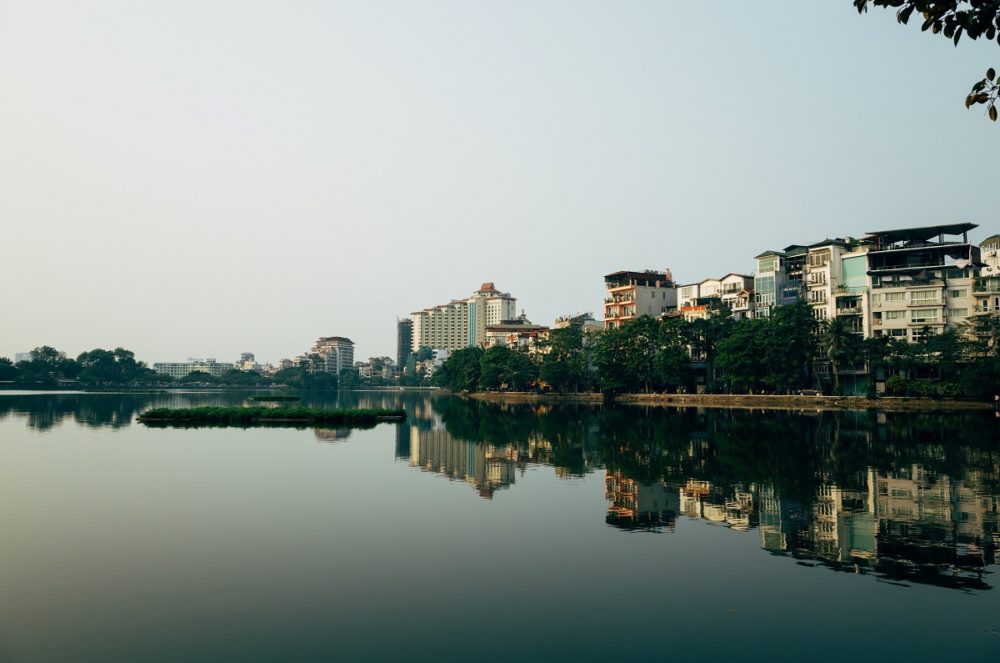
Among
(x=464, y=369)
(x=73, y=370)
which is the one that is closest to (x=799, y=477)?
(x=464, y=369)

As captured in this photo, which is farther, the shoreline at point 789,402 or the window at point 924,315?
the window at point 924,315

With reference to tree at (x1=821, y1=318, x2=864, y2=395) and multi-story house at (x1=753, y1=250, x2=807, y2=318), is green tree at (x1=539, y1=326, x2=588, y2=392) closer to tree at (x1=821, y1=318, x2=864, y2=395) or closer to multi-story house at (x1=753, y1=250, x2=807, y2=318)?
multi-story house at (x1=753, y1=250, x2=807, y2=318)

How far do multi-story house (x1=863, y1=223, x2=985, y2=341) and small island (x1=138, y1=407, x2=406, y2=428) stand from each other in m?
60.8

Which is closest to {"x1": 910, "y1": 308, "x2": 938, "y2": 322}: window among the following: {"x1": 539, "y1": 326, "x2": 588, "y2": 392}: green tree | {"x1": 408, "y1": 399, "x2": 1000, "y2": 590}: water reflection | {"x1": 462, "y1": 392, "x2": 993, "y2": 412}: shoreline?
{"x1": 462, "y1": 392, "x2": 993, "y2": 412}: shoreline

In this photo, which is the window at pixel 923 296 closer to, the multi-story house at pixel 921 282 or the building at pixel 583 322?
the multi-story house at pixel 921 282

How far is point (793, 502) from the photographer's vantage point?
2219 centimetres

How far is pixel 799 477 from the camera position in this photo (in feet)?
88.8

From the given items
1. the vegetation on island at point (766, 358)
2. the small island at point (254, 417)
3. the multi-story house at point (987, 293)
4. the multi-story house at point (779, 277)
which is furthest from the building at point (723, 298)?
the small island at point (254, 417)

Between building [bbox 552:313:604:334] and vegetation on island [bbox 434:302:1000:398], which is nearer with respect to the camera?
vegetation on island [bbox 434:302:1000:398]

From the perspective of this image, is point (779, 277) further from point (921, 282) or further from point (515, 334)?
point (515, 334)

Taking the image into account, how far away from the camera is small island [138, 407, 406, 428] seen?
58031 mm

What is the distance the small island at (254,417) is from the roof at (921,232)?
6527 centimetres

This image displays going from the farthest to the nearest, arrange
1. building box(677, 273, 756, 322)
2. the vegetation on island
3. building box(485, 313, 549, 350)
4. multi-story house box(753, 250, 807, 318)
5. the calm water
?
building box(485, 313, 549, 350)
building box(677, 273, 756, 322)
multi-story house box(753, 250, 807, 318)
the vegetation on island
the calm water

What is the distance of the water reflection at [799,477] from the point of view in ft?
54.7
